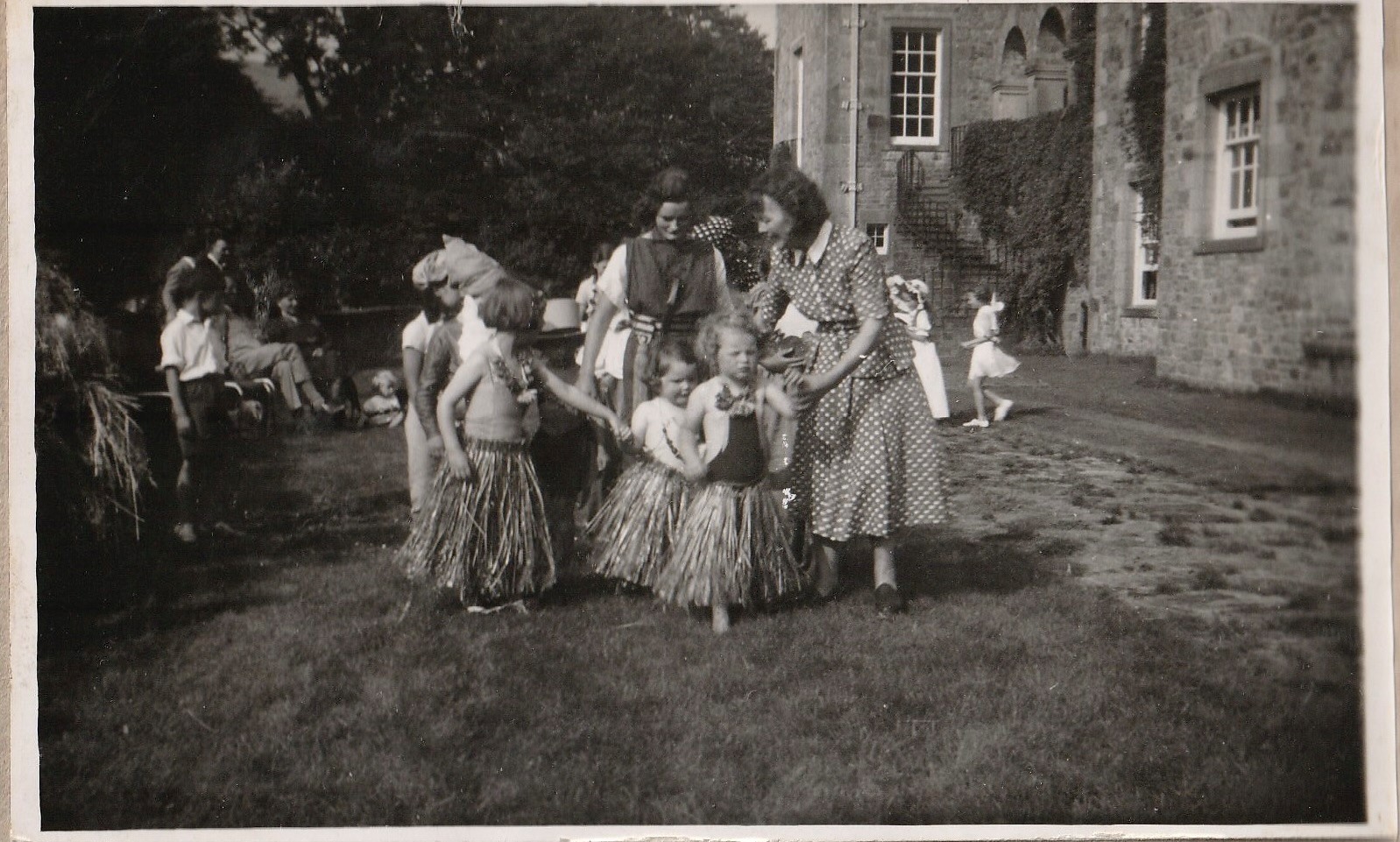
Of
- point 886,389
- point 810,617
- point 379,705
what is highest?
point 886,389

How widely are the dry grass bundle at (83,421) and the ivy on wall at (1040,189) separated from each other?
264 centimetres

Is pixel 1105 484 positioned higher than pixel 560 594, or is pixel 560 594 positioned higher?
pixel 1105 484

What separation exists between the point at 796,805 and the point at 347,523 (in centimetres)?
158

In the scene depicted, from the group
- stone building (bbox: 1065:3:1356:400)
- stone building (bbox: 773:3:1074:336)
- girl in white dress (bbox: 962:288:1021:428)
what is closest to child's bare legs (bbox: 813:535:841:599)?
girl in white dress (bbox: 962:288:1021:428)

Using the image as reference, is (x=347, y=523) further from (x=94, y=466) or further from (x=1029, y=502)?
(x=1029, y=502)

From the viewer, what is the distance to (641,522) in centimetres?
335

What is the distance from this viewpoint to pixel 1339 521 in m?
3.22

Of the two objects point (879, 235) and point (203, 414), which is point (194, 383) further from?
point (879, 235)

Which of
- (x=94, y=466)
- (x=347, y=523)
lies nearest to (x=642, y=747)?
(x=347, y=523)

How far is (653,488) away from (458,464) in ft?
1.96

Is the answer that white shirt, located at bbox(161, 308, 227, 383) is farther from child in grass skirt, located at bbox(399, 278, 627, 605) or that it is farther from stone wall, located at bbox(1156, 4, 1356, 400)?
stone wall, located at bbox(1156, 4, 1356, 400)

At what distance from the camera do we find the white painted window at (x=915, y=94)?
10.5ft

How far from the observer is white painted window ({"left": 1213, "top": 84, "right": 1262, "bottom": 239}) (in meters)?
3.14

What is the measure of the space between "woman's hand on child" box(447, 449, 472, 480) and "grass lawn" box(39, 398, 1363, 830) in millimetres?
159
